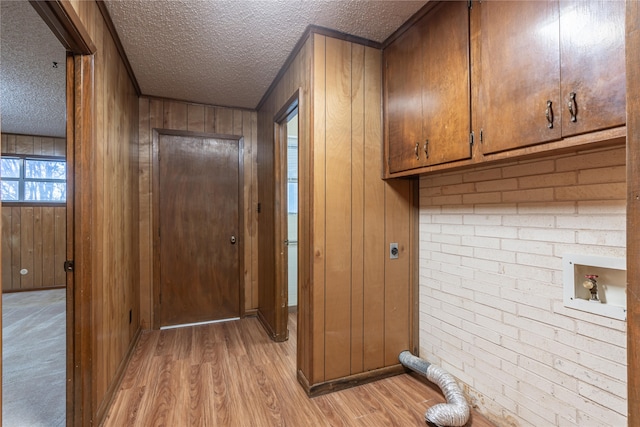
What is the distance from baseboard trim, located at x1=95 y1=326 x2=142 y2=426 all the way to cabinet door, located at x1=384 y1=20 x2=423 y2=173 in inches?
90.2

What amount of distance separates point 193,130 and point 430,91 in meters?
2.52

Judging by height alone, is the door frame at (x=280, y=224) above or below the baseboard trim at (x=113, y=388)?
above

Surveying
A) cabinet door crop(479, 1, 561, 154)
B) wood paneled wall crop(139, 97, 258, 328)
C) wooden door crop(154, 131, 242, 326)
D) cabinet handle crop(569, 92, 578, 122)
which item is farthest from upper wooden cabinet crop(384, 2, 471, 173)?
wooden door crop(154, 131, 242, 326)

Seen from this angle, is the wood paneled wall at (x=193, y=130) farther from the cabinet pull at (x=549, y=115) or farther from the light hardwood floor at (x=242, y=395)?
the cabinet pull at (x=549, y=115)

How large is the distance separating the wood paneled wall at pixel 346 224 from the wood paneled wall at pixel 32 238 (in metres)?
4.84

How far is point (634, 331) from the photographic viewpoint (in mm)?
528

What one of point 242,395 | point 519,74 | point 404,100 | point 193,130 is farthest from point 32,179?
point 519,74

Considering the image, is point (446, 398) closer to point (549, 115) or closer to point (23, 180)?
point (549, 115)

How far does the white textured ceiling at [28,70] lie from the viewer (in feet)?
6.40

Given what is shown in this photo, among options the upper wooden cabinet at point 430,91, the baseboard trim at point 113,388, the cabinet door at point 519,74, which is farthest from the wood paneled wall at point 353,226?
the baseboard trim at point 113,388

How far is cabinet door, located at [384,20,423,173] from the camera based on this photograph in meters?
1.85

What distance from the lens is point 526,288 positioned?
1.55m

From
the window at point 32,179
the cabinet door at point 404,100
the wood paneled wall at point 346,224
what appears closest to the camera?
the cabinet door at point 404,100

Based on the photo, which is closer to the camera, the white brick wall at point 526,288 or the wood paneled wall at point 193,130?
the white brick wall at point 526,288
